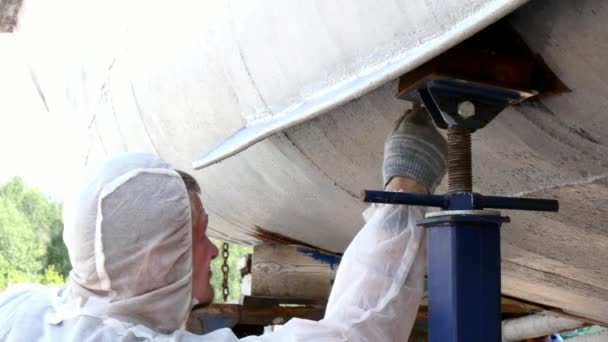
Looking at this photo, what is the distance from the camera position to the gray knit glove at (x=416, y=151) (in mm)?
1483

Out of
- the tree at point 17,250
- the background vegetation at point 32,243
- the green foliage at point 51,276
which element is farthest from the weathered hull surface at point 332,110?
the tree at point 17,250

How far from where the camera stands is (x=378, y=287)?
1.44m

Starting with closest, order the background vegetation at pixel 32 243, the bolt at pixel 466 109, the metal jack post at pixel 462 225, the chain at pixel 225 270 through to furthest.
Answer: the metal jack post at pixel 462 225 < the bolt at pixel 466 109 < the chain at pixel 225 270 < the background vegetation at pixel 32 243

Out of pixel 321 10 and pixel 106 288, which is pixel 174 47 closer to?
pixel 321 10

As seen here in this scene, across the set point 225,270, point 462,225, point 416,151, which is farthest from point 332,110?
point 225,270

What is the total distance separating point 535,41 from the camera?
1.36 m

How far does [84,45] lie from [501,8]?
2087mm

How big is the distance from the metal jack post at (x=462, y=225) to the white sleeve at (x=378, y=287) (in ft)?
0.30

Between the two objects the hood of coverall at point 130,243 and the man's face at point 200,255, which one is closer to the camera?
the hood of coverall at point 130,243

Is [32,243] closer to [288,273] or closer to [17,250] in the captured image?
[17,250]

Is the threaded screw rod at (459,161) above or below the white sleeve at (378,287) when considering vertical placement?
above

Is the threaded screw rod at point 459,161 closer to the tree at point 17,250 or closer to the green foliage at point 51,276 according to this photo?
the tree at point 17,250

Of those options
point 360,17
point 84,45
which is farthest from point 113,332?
point 84,45

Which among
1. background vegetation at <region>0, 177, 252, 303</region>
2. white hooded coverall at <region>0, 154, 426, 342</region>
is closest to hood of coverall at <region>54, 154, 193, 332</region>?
white hooded coverall at <region>0, 154, 426, 342</region>
